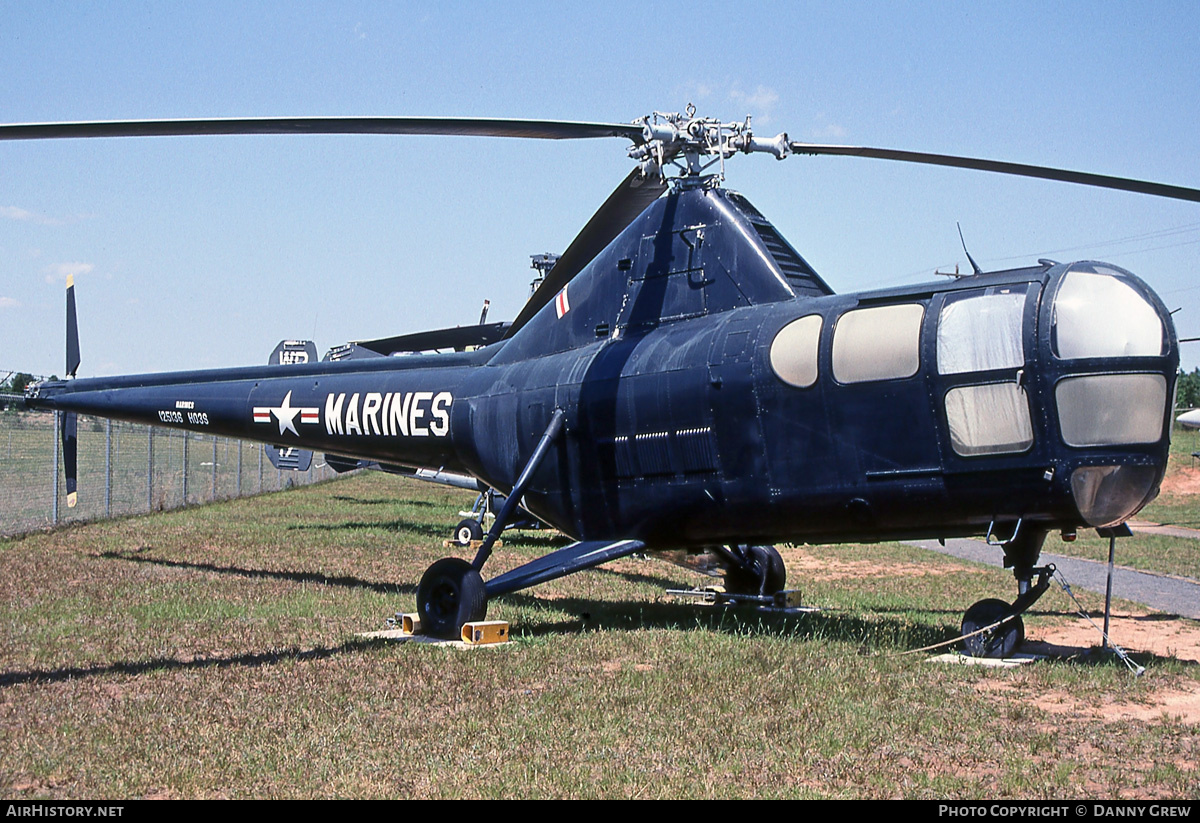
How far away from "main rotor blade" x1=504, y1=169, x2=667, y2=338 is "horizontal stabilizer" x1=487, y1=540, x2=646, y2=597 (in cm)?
294

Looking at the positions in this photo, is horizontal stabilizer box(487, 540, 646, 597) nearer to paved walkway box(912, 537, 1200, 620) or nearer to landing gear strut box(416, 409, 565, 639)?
landing gear strut box(416, 409, 565, 639)

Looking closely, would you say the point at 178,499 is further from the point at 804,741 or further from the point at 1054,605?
the point at 804,741

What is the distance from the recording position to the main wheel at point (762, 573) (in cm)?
1155

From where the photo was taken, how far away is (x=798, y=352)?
8492 millimetres

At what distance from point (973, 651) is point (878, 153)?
4.04 metres

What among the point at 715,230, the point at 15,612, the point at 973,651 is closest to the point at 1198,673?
the point at 973,651

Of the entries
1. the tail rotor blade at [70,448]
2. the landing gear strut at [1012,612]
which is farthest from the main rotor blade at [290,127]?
the tail rotor blade at [70,448]

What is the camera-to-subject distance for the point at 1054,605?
12.3m

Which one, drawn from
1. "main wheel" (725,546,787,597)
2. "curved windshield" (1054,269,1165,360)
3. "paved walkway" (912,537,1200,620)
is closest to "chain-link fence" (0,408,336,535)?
"main wheel" (725,546,787,597)

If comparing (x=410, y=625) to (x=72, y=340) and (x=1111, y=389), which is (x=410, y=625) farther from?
(x=72, y=340)

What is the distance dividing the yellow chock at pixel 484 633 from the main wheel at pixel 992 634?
374 cm

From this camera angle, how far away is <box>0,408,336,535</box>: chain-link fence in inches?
766

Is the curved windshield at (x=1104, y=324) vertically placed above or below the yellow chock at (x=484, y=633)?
above

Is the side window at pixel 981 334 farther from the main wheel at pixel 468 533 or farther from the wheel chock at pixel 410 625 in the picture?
the main wheel at pixel 468 533
